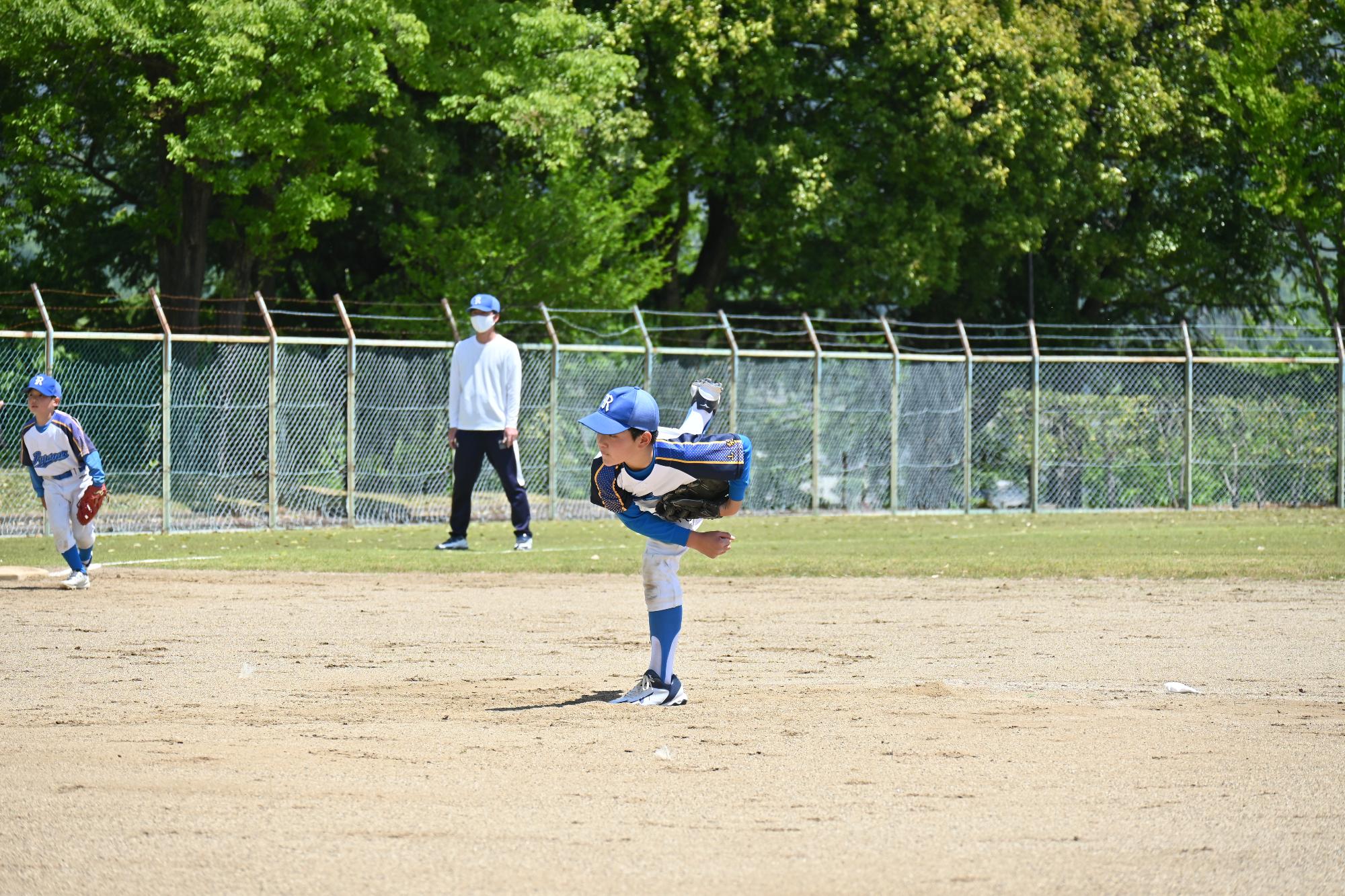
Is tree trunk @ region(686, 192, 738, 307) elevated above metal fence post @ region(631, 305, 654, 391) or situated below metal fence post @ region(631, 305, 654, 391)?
above

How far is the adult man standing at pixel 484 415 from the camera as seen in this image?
1591 centimetres

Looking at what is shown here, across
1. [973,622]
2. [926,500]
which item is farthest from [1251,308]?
[973,622]

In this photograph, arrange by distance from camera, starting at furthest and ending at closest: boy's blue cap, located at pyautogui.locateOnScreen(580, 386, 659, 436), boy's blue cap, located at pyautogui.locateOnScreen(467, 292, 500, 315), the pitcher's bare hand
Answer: boy's blue cap, located at pyautogui.locateOnScreen(467, 292, 500, 315) → the pitcher's bare hand → boy's blue cap, located at pyautogui.locateOnScreen(580, 386, 659, 436)

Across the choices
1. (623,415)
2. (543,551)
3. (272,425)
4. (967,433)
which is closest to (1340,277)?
(967,433)

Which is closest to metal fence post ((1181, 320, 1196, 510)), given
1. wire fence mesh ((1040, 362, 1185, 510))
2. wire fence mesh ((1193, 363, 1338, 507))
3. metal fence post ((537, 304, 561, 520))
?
wire fence mesh ((1040, 362, 1185, 510))

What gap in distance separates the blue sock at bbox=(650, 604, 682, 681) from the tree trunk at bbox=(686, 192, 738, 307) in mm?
24427

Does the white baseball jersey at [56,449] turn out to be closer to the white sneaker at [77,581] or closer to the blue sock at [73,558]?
the blue sock at [73,558]

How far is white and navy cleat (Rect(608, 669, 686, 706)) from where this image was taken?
25.1 ft

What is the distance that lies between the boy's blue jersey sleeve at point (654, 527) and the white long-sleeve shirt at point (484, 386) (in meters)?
8.48

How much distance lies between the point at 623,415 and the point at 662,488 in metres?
0.48

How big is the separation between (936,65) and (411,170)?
1008 cm

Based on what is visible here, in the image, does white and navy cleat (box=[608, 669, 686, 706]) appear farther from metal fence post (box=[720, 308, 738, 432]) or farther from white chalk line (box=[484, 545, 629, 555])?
metal fence post (box=[720, 308, 738, 432])

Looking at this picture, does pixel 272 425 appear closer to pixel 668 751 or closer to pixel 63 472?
pixel 63 472

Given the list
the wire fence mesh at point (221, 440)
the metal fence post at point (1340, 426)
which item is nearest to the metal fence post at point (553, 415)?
the wire fence mesh at point (221, 440)
